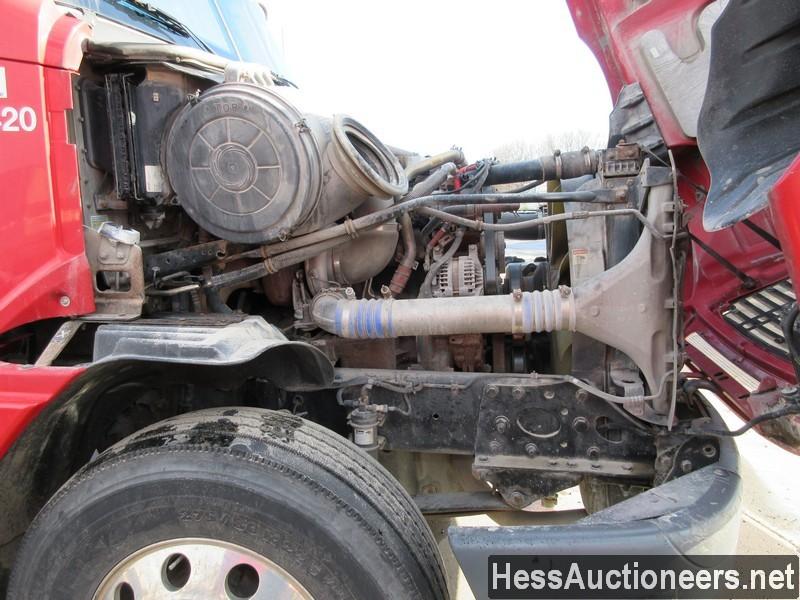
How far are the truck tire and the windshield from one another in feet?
5.76

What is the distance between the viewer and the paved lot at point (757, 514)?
2871mm

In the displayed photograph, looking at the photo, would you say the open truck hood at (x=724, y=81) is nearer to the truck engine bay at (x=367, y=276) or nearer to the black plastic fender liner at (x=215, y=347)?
the truck engine bay at (x=367, y=276)

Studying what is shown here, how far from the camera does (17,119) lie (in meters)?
1.86

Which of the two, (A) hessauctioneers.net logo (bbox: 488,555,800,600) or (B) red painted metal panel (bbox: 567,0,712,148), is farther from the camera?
(B) red painted metal panel (bbox: 567,0,712,148)

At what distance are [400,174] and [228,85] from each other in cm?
77

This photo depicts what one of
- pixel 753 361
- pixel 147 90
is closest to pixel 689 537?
pixel 753 361

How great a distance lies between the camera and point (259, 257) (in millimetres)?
2432

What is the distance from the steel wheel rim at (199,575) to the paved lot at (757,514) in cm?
126

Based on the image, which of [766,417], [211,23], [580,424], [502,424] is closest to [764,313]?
[766,417]

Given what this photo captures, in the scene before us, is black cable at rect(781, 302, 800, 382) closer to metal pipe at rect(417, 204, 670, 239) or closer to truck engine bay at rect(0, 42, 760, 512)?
truck engine bay at rect(0, 42, 760, 512)

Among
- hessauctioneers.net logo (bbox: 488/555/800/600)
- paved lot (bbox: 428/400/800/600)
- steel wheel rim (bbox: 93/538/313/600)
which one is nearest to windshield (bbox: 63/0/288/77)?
steel wheel rim (bbox: 93/538/313/600)

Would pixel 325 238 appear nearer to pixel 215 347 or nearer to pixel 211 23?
pixel 215 347

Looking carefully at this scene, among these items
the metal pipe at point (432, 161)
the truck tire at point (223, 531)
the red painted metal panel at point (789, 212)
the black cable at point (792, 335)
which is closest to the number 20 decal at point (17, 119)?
the truck tire at point (223, 531)

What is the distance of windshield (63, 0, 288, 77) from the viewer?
8.18 feet
